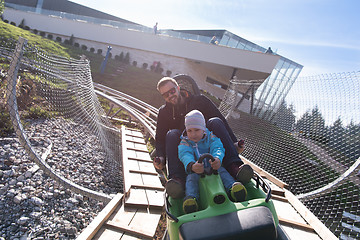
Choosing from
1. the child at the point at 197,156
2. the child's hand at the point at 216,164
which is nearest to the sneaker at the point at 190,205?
the child at the point at 197,156

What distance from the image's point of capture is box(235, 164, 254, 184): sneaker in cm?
162

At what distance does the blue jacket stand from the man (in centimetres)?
9

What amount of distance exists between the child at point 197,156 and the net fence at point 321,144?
5.86ft

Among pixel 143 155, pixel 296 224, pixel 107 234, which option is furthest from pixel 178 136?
pixel 143 155

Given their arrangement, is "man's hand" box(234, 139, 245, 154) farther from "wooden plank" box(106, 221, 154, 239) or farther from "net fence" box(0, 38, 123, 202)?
"net fence" box(0, 38, 123, 202)

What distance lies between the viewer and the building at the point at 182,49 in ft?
51.2

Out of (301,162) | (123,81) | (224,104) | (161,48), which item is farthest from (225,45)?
(301,162)

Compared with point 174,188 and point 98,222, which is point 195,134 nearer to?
point 174,188

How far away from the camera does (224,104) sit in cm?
803

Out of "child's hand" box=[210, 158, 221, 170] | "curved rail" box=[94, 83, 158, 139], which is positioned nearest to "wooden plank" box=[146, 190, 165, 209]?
"child's hand" box=[210, 158, 221, 170]

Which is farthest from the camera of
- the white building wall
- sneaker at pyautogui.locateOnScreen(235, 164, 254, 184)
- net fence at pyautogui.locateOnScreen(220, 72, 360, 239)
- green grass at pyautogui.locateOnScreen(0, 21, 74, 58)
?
the white building wall

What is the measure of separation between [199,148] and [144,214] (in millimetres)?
809

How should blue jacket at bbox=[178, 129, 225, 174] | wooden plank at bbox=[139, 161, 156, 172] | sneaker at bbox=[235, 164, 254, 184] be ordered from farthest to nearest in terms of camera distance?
wooden plank at bbox=[139, 161, 156, 172] < blue jacket at bbox=[178, 129, 225, 174] < sneaker at bbox=[235, 164, 254, 184]

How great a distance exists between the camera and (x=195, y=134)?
1.81 metres
